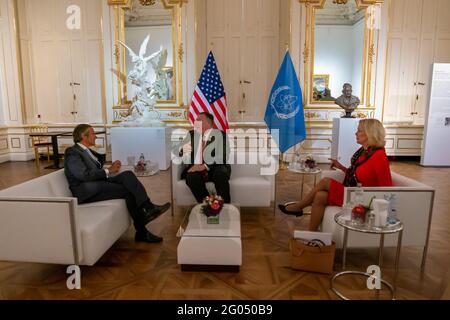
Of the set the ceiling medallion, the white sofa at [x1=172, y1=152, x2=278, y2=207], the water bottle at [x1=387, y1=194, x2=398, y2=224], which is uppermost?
the ceiling medallion

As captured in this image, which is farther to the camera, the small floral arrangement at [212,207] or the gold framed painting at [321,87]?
the gold framed painting at [321,87]

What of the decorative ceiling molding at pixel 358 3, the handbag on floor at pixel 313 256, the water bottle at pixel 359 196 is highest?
the decorative ceiling molding at pixel 358 3

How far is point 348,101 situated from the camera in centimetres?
683

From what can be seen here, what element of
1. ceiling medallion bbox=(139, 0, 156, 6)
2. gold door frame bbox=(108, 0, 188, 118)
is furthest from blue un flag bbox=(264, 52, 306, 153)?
ceiling medallion bbox=(139, 0, 156, 6)

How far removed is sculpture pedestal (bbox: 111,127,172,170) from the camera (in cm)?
670

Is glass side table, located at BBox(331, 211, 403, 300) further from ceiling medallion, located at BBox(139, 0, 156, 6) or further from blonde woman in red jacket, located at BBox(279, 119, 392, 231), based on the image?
ceiling medallion, located at BBox(139, 0, 156, 6)

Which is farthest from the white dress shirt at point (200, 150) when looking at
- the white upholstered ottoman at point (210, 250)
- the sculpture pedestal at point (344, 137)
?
the sculpture pedestal at point (344, 137)

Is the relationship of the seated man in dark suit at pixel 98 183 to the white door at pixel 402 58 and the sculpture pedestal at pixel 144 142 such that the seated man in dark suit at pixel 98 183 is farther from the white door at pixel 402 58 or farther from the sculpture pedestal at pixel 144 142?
the white door at pixel 402 58

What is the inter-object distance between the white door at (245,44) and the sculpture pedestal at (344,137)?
5.99 ft

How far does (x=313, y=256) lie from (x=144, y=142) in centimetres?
481

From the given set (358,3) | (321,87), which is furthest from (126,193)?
(358,3)

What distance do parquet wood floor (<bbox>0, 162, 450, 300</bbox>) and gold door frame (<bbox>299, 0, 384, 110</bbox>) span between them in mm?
4200

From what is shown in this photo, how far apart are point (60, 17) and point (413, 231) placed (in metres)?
8.05

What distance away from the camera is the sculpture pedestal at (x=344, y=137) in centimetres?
670
